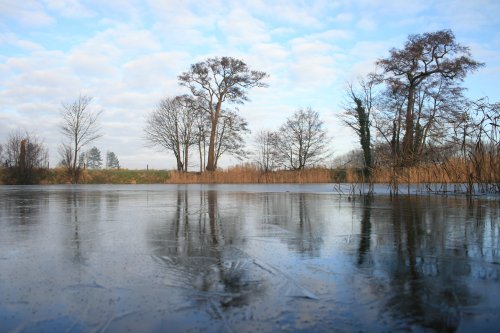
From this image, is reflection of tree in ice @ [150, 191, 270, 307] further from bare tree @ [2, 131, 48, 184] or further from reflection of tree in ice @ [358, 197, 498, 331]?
bare tree @ [2, 131, 48, 184]

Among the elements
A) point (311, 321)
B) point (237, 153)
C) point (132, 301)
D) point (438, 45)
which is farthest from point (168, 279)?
point (237, 153)

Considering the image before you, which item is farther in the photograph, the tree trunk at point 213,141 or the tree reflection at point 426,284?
the tree trunk at point 213,141

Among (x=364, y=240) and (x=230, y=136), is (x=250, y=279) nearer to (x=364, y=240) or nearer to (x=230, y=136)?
(x=364, y=240)

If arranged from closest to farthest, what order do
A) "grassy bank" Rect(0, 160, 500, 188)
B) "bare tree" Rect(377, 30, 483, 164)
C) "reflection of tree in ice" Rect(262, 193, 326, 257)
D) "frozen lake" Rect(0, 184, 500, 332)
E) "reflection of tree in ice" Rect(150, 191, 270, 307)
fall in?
"frozen lake" Rect(0, 184, 500, 332) → "reflection of tree in ice" Rect(150, 191, 270, 307) → "reflection of tree in ice" Rect(262, 193, 326, 257) → "grassy bank" Rect(0, 160, 500, 188) → "bare tree" Rect(377, 30, 483, 164)

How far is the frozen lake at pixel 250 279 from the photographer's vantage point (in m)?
1.86

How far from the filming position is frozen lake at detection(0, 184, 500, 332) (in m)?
1.86

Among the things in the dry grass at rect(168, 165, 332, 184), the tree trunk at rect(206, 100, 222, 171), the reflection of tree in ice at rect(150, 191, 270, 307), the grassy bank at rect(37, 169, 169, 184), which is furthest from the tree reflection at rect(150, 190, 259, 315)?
the grassy bank at rect(37, 169, 169, 184)

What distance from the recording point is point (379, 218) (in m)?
6.01

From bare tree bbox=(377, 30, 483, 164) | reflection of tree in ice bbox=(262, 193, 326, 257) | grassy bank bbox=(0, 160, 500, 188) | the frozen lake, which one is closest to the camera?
the frozen lake

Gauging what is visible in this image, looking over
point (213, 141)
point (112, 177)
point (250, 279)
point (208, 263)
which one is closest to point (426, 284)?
point (250, 279)

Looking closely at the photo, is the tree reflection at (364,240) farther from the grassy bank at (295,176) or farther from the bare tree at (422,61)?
the bare tree at (422,61)

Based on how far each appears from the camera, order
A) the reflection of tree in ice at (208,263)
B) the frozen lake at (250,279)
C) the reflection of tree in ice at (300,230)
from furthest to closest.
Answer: the reflection of tree in ice at (300,230) < the reflection of tree in ice at (208,263) < the frozen lake at (250,279)

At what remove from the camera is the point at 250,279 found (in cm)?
258

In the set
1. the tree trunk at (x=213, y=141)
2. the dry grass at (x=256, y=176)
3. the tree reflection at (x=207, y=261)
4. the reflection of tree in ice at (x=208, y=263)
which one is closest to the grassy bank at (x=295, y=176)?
the dry grass at (x=256, y=176)
